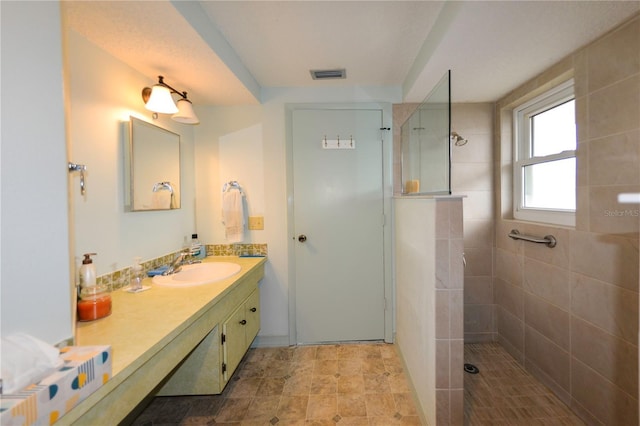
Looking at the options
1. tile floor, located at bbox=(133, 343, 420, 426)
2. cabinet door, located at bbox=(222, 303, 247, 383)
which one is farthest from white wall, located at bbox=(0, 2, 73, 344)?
tile floor, located at bbox=(133, 343, 420, 426)

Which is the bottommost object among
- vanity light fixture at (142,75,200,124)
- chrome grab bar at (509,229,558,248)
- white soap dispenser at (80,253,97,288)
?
white soap dispenser at (80,253,97,288)

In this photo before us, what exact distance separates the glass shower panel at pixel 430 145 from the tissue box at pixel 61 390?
1482 mm

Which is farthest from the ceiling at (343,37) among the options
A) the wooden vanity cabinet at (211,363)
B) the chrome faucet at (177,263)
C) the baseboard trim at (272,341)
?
the baseboard trim at (272,341)

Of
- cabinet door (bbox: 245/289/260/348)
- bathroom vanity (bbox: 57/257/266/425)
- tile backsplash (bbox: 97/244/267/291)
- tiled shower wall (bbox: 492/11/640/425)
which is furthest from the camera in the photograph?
cabinet door (bbox: 245/289/260/348)

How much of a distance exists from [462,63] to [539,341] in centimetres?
196

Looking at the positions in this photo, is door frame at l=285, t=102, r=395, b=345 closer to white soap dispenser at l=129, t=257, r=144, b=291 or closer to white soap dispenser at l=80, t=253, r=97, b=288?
white soap dispenser at l=129, t=257, r=144, b=291

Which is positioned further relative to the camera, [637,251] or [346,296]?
[346,296]

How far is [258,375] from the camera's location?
1.99 m

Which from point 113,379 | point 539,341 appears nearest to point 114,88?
point 113,379

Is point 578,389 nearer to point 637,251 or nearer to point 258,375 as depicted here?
point 637,251

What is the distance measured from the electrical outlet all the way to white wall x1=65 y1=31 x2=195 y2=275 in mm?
748

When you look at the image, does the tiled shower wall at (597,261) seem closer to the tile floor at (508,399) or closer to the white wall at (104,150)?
the tile floor at (508,399)

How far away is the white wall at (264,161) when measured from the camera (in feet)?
7.68

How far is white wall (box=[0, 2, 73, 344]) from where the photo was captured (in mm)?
709
